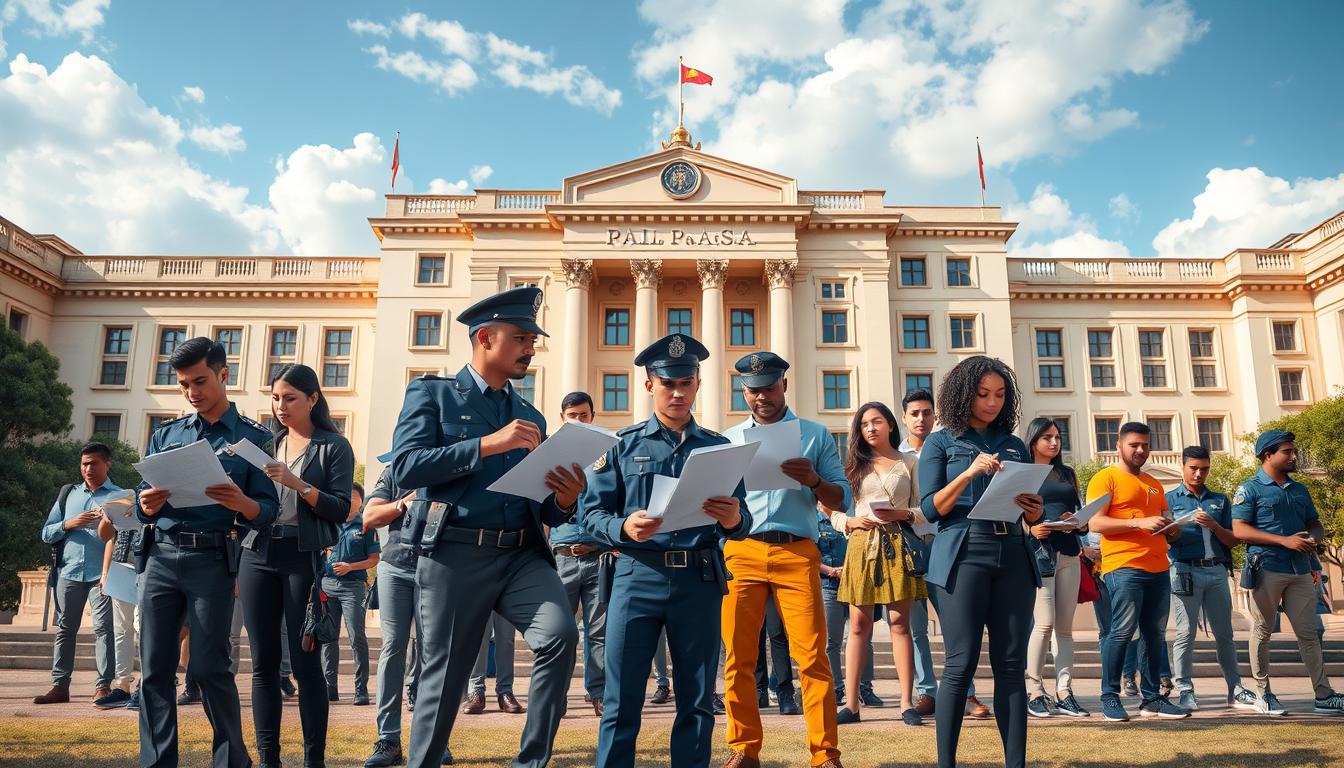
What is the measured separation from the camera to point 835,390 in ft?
129

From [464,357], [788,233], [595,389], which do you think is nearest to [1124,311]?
[788,233]

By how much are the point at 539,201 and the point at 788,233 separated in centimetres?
1140

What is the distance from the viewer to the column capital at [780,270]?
39000 millimetres

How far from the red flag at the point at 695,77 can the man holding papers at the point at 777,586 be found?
37923 mm

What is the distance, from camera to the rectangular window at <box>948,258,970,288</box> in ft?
136

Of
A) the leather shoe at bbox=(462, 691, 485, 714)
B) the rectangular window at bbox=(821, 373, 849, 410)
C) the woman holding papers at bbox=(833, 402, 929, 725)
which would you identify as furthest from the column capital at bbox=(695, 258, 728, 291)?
the woman holding papers at bbox=(833, 402, 929, 725)

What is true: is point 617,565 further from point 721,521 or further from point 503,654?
point 503,654

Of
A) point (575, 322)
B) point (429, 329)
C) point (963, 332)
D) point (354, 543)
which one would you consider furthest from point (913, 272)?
point (354, 543)

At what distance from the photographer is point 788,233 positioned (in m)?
39.4

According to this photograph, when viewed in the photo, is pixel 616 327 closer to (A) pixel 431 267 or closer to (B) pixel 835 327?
(A) pixel 431 267

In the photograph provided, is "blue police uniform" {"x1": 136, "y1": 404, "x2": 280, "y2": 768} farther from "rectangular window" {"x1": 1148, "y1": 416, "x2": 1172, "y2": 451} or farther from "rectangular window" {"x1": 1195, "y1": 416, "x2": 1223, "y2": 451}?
"rectangular window" {"x1": 1195, "y1": 416, "x2": 1223, "y2": 451}

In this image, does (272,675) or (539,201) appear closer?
(272,675)

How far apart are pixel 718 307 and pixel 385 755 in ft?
110

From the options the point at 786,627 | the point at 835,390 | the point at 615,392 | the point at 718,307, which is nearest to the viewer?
the point at 786,627
